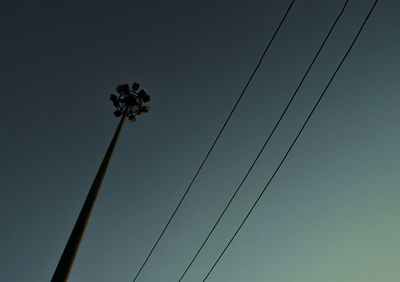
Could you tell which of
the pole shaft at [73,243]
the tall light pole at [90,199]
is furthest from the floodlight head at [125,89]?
the pole shaft at [73,243]

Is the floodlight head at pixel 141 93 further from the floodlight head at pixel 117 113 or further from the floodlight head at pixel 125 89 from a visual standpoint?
the floodlight head at pixel 117 113

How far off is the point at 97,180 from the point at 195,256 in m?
4.30

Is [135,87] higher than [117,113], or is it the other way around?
[135,87]

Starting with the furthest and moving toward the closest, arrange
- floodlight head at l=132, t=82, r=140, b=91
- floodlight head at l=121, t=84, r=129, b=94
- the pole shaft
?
floodlight head at l=132, t=82, r=140, b=91
floodlight head at l=121, t=84, r=129, b=94
the pole shaft

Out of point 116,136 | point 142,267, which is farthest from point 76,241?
point 142,267

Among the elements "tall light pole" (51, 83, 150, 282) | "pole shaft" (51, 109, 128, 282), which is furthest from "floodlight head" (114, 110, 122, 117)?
"pole shaft" (51, 109, 128, 282)

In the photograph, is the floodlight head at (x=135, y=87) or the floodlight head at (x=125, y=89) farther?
the floodlight head at (x=135, y=87)

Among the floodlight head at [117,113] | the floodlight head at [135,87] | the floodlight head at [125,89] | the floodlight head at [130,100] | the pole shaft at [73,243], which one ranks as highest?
the floodlight head at [135,87]

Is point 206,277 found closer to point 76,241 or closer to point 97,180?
point 97,180

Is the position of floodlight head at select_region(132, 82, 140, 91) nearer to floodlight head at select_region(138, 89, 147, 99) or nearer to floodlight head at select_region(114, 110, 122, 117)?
floodlight head at select_region(138, 89, 147, 99)

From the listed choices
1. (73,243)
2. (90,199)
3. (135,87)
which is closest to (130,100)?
(135,87)

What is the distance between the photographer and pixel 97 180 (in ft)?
21.3

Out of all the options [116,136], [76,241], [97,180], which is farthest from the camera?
[116,136]

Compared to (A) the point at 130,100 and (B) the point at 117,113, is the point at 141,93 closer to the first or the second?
(A) the point at 130,100
